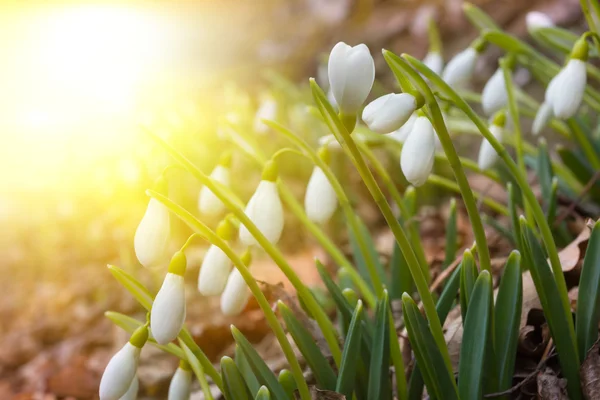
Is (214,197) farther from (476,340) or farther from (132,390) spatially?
(476,340)

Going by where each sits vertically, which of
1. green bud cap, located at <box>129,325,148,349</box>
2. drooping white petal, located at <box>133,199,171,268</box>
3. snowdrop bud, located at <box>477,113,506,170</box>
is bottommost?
green bud cap, located at <box>129,325,148,349</box>

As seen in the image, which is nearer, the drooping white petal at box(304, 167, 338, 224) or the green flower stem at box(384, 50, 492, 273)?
the green flower stem at box(384, 50, 492, 273)

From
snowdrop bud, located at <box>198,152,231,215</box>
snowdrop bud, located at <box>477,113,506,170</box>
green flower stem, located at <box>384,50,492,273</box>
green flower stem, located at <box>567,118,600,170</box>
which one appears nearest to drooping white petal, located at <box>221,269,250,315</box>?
snowdrop bud, located at <box>198,152,231,215</box>

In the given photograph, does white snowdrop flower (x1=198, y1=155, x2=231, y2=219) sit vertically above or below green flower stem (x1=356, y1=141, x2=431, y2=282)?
above

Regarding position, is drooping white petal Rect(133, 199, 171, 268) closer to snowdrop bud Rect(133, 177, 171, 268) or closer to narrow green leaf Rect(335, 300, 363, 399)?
snowdrop bud Rect(133, 177, 171, 268)

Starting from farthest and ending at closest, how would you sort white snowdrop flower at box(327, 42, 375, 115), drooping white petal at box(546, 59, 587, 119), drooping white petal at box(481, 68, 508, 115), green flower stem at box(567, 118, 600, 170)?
green flower stem at box(567, 118, 600, 170), drooping white petal at box(481, 68, 508, 115), drooping white petal at box(546, 59, 587, 119), white snowdrop flower at box(327, 42, 375, 115)

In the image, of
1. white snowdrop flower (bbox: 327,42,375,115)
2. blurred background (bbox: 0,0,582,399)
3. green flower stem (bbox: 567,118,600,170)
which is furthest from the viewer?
blurred background (bbox: 0,0,582,399)

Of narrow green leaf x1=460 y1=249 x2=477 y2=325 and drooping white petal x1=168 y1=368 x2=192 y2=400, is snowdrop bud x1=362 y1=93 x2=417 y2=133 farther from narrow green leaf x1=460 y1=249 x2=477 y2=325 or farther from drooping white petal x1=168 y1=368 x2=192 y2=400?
drooping white petal x1=168 y1=368 x2=192 y2=400
